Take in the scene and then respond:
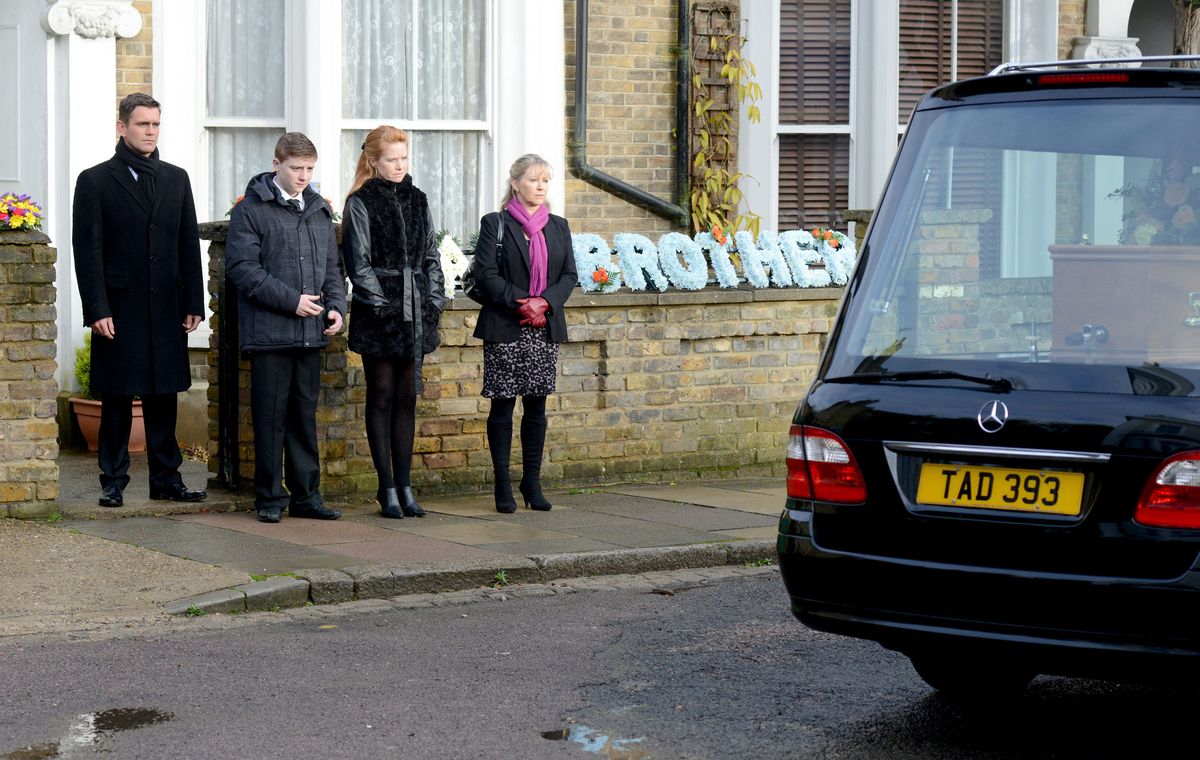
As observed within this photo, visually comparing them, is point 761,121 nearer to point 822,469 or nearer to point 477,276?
point 477,276

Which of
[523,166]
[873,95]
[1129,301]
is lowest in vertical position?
[1129,301]

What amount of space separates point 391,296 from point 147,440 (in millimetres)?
1573

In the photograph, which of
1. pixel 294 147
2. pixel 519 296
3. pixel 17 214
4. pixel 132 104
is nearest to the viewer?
pixel 17 214

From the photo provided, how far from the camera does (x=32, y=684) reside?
6242 millimetres

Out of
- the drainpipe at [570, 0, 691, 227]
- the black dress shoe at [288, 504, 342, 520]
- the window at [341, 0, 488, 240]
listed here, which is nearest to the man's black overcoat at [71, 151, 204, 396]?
the black dress shoe at [288, 504, 342, 520]

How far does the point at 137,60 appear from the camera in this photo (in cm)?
1209

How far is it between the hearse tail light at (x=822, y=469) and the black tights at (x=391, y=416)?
4.53 metres

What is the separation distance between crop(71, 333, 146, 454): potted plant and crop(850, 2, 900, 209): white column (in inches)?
246

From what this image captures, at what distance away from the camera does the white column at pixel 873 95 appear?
1500 centimetres

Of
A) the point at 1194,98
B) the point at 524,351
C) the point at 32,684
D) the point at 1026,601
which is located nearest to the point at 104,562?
the point at 32,684

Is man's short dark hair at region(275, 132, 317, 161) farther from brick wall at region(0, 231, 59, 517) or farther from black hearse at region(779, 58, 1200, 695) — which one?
black hearse at region(779, 58, 1200, 695)

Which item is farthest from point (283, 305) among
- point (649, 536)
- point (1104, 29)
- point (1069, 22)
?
point (1104, 29)

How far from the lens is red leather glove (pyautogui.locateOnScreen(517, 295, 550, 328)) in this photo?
991cm

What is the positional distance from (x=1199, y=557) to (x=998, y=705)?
5.00 feet
